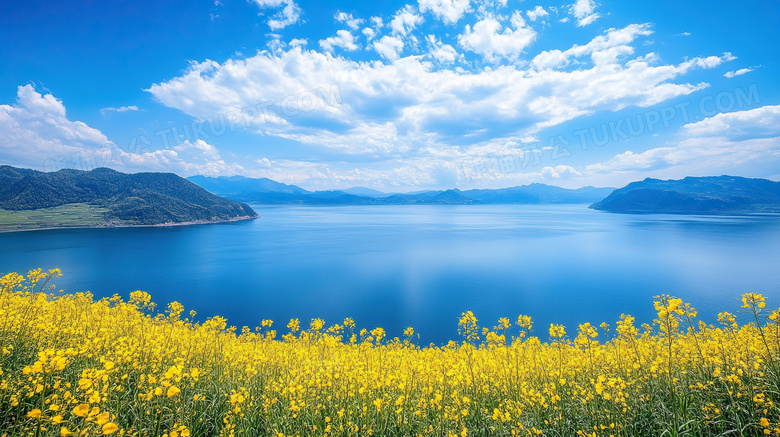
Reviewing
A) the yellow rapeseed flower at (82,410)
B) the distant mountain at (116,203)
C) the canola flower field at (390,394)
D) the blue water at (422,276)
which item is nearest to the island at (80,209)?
the distant mountain at (116,203)

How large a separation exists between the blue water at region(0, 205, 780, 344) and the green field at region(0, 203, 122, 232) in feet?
129

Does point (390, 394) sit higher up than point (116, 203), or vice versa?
point (116, 203)

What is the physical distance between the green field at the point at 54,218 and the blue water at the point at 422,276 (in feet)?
129

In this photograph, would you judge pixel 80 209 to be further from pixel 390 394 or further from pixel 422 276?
pixel 390 394

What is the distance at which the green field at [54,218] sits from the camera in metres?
118

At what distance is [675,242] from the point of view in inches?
3376

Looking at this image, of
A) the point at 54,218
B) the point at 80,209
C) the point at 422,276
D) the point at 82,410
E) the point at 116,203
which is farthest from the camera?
the point at 116,203

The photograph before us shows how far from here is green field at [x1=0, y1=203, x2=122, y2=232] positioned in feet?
387

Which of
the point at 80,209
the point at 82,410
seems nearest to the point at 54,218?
the point at 80,209

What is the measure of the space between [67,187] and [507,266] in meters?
274

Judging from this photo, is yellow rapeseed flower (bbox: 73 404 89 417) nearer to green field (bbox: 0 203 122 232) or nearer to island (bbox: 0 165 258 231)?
green field (bbox: 0 203 122 232)

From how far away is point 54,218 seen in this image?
13625 cm

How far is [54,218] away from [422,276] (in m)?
178

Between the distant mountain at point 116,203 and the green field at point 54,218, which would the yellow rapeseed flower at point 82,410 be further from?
the distant mountain at point 116,203
